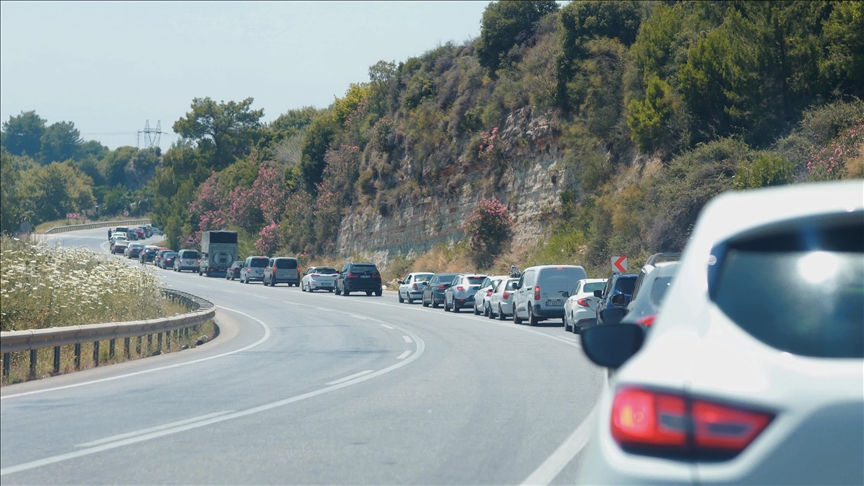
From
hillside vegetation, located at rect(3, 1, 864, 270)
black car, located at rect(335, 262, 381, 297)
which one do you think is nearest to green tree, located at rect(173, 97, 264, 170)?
hillside vegetation, located at rect(3, 1, 864, 270)

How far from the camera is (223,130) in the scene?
116 m

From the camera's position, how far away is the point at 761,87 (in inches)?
1318

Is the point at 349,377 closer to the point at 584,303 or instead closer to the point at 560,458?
the point at 560,458

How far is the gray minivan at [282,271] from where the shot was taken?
Answer: 60906mm

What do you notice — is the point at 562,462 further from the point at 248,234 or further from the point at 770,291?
the point at 248,234

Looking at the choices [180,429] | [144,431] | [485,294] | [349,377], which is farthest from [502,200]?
[144,431]

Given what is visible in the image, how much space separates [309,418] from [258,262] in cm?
5467

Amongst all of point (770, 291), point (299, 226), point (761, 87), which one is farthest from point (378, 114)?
point (770, 291)

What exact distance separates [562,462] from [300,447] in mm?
2280

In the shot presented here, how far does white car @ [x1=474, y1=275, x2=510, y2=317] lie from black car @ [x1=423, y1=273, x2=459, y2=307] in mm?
4505

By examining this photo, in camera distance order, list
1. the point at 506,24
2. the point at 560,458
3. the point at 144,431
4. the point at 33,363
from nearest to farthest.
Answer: the point at 560,458 < the point at 144,431 < the point at 33,363 < the point at 506,24

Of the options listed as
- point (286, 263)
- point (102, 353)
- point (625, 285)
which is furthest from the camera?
point (286, 263)

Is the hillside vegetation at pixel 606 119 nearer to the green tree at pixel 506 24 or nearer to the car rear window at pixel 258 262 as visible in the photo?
the green tree at pixel 506 24

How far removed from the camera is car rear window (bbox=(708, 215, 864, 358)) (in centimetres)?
274
